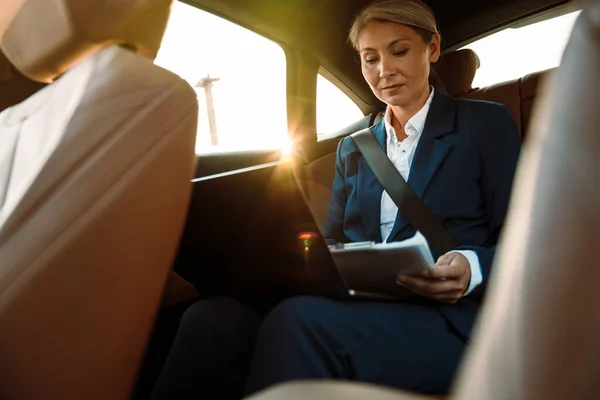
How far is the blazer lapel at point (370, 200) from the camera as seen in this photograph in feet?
4.75

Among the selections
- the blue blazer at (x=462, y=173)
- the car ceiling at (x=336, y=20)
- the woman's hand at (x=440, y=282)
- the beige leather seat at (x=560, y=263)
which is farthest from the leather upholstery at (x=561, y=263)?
the car ceiling at (x=336, y=20)

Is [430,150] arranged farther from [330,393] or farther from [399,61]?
[330,393]

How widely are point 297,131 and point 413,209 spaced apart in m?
1.04

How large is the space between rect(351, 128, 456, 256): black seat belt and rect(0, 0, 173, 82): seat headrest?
2.32ft

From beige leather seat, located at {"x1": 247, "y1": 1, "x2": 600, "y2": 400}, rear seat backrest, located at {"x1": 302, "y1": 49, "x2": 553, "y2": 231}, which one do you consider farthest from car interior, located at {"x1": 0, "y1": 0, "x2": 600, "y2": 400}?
rear seat backrest, located at {"x1": 302, "y1": 49, "x2": 553, "y2": 231}

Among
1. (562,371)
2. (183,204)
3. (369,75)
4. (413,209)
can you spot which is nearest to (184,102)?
(183,204)

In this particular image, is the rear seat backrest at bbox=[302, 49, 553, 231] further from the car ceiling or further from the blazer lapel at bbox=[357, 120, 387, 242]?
the blazer lapel at bbox=[357, 120, 387, 242]

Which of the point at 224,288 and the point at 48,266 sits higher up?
the point at 48,266

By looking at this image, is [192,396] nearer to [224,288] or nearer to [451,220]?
[224,288]

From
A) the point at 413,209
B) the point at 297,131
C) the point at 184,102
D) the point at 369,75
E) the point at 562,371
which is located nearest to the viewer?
the point at 562,371

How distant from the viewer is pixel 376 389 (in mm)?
451

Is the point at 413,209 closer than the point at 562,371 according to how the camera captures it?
No

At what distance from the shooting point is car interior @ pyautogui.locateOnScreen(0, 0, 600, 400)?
32cm

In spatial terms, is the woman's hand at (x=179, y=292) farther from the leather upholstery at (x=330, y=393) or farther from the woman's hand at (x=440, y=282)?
the leather upholstery at (x=330, y=393)
